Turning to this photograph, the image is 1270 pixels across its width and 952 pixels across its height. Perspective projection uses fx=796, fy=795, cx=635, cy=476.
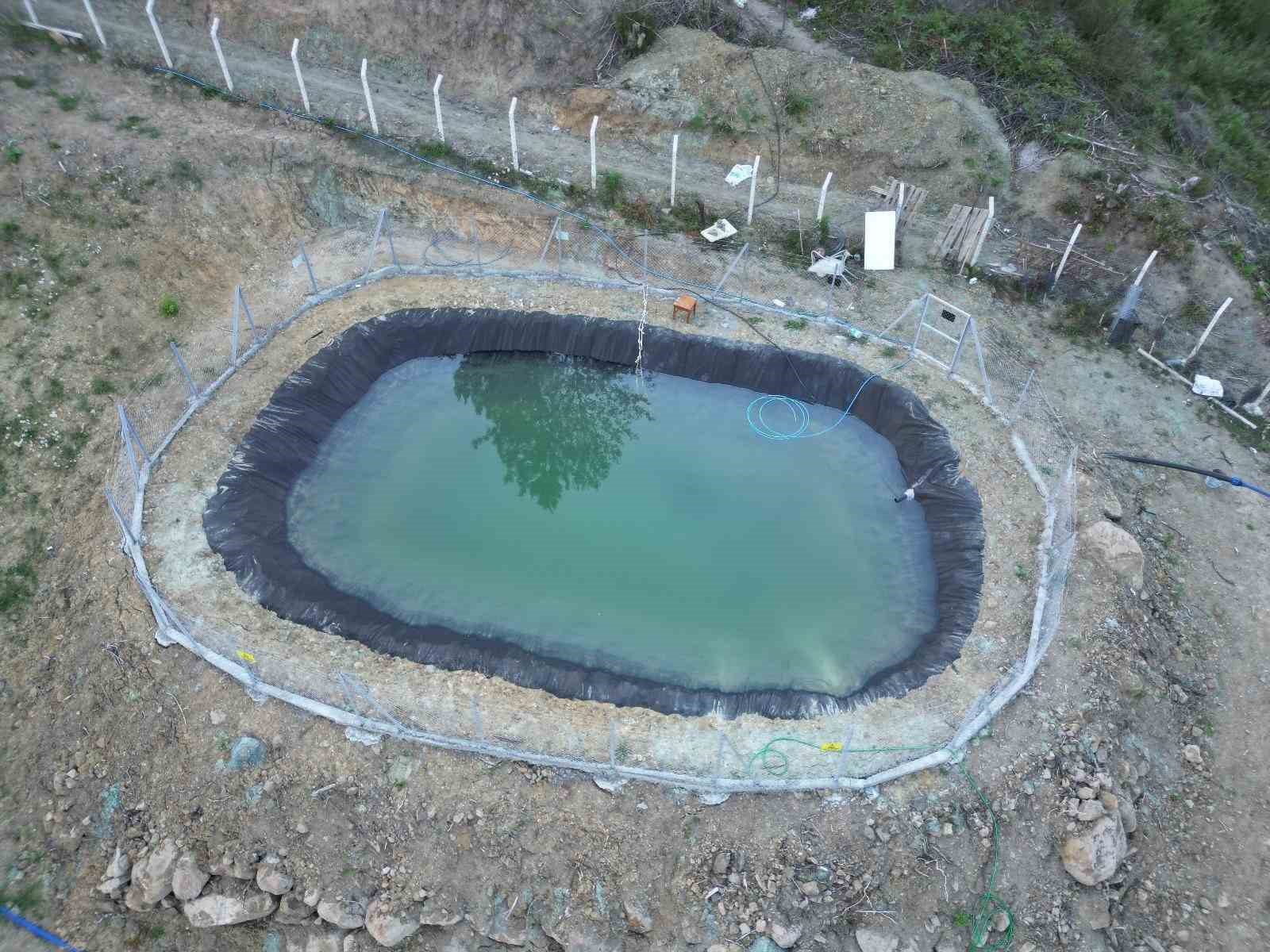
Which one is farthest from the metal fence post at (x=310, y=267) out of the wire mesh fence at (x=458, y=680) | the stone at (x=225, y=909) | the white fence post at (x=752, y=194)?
the stone at (x=225, y=909)

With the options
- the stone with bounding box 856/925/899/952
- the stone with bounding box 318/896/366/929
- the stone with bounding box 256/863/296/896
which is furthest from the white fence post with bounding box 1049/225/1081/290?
the stone with bounding box 256/863/296/896

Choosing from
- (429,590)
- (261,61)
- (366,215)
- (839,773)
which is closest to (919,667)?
(839,773)

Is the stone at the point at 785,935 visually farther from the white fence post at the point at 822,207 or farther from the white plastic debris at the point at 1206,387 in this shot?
the white fence post at the point at 822,207

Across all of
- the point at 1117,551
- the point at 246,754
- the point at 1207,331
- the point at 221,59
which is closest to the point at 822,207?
the point at 1207,331

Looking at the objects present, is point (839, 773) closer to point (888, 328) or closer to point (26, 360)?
point (888, 328)

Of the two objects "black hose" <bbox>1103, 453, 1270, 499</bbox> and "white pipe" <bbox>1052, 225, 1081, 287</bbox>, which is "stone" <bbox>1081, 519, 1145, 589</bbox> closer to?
"black hose" <bbox>1103, 453, 1270, 499</bbox>

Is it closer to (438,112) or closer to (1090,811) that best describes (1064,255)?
(1090,811)
